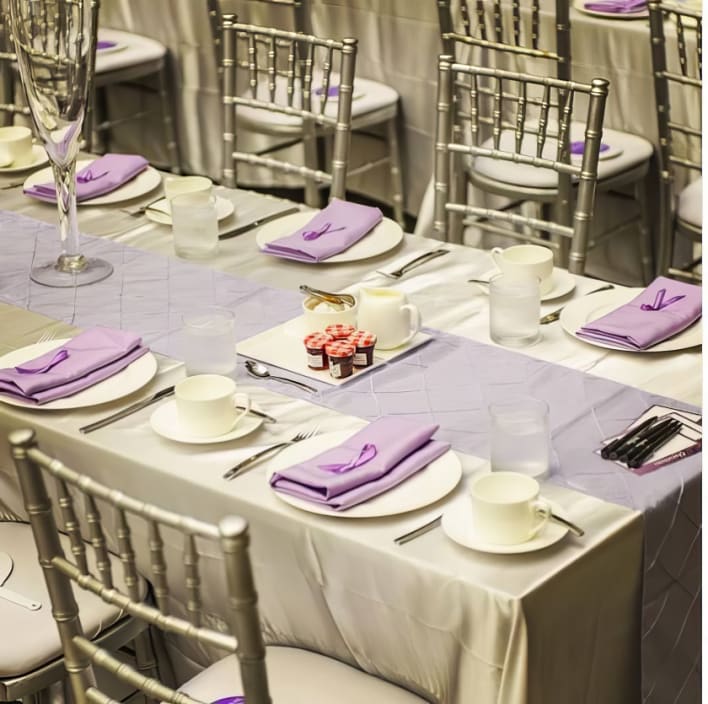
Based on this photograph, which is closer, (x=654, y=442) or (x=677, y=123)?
(x=654, y=442)

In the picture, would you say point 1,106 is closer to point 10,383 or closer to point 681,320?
point 10,383

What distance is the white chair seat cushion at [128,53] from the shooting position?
4359 millimetres

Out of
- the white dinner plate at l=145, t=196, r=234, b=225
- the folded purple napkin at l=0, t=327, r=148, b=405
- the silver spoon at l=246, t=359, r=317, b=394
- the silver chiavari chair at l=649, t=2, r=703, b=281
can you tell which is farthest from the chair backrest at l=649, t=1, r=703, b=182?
the folded purple napkin at l=0, t=327, r=148, b=405

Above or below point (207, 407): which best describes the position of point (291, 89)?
above

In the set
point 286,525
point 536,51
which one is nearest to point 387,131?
point 536,51

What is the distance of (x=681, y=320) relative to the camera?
2.04 meters

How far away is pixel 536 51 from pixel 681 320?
1.47 meters

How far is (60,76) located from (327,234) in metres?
0.55

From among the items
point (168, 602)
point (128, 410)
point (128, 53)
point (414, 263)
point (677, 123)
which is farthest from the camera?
point (128, 53)

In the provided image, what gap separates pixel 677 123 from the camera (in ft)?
11.2

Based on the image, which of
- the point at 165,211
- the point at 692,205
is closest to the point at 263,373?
the point at 165,211

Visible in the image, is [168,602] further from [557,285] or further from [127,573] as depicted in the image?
[557,285]

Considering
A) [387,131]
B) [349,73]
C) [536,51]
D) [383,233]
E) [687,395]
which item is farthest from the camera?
[387,131]

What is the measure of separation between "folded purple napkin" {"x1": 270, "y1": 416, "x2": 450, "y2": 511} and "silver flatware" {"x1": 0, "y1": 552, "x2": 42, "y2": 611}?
A: 1.48 feet
